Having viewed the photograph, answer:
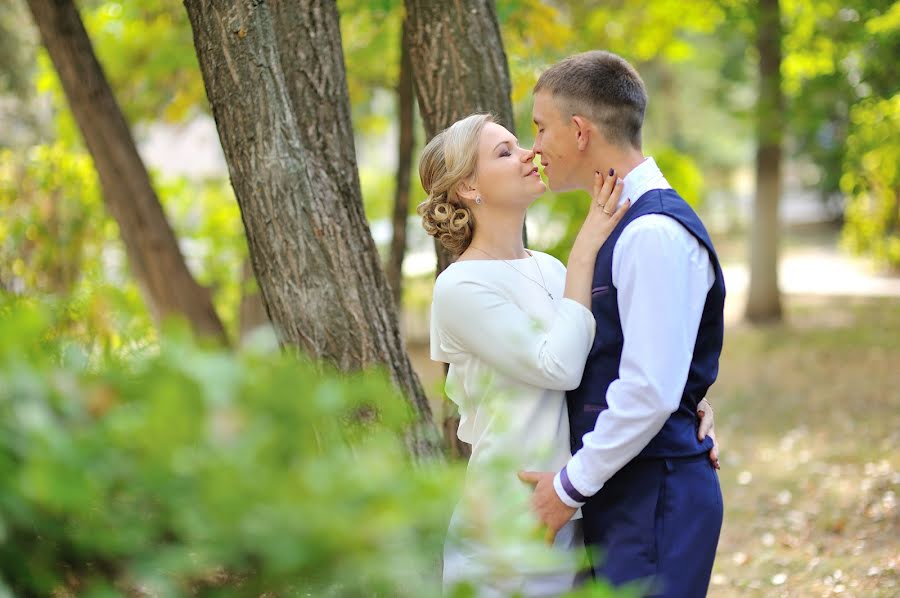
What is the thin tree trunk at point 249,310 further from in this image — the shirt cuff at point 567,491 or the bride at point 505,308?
the shirt cuff at point 567,491

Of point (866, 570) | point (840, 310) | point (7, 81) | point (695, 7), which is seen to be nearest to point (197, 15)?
point (866, 570)

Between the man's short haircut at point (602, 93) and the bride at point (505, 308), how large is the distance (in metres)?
0.16

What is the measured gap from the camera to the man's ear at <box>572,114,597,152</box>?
282 centimetres

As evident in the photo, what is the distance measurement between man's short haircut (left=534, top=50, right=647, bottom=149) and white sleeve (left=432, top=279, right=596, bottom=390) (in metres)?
0.58

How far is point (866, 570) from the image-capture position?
5582mm

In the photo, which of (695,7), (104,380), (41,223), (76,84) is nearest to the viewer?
(104,380)

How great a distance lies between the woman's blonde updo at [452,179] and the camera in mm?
2969

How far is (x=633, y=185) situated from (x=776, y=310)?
1262cm

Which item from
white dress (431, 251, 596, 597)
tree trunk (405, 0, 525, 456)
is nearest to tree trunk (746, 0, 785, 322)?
tree trunk (405, 0, 525, 456)

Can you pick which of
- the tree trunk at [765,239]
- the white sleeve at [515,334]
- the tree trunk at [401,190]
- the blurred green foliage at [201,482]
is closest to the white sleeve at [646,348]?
the white sleeve at [515,334]

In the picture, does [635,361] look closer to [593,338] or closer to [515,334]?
[593,338]

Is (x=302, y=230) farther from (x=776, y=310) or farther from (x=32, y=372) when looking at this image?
(x=776, y=310)

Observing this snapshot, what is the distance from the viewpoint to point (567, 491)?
2549 mm

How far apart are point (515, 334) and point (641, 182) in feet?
1.97
